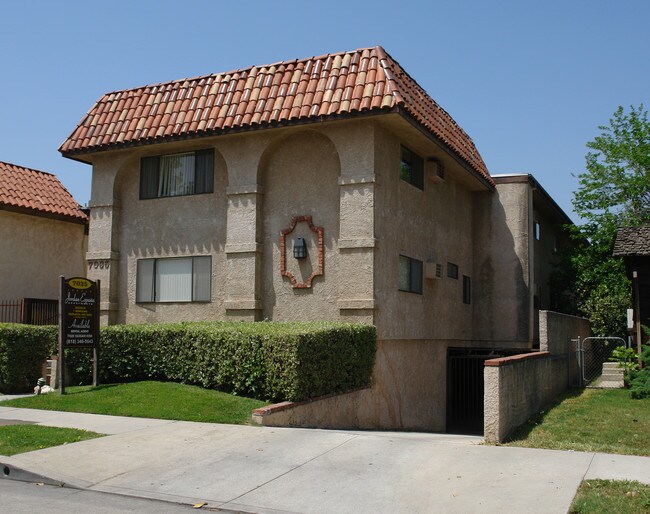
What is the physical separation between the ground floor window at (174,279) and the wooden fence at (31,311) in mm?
5176

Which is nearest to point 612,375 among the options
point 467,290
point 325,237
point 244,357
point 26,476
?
point 467,290

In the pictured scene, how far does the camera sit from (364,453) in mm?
9969

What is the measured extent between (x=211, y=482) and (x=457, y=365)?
46.7 ft

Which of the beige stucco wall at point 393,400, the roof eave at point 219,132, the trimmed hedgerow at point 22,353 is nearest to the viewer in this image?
the beige stucco wall at point 393,400

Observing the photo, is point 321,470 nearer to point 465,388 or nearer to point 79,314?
point 79,314

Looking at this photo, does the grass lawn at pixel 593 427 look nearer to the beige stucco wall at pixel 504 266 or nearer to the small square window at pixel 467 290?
the beige stucco wall at pixel 504 266

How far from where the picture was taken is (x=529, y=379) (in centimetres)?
1437

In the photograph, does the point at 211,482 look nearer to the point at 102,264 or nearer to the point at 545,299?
the point at 102,264

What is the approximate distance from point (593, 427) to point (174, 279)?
10.8 m

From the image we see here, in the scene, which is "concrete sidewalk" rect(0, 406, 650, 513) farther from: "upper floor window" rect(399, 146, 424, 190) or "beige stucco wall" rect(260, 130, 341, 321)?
"upper floor window" rect(399, 146, 424, 190)

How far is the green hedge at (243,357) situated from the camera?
13.5 meters

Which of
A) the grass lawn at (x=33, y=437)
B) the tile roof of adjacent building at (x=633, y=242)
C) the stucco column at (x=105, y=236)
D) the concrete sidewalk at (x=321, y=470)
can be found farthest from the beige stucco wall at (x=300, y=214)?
the tile roof of adjacent building at (x=633, y=242)

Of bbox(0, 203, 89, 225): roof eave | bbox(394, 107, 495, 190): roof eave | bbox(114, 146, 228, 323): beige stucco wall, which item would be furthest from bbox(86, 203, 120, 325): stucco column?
bbox(394, 107, 495, 190): roof eave

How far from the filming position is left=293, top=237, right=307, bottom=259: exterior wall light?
17.4 meters
